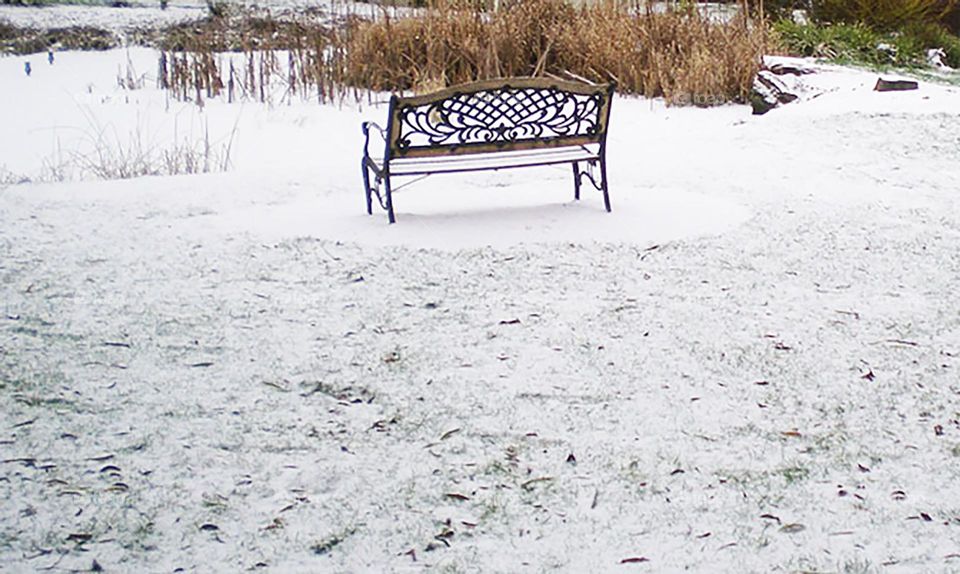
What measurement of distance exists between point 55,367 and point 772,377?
219 centimetres

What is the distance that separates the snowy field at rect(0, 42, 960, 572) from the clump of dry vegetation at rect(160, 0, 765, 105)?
2941 mm

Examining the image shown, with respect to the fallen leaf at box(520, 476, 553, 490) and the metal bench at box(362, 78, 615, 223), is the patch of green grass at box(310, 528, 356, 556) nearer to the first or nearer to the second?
the fallen leaf at box(520, 476, 553, 490)

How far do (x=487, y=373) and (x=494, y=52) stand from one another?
619cm

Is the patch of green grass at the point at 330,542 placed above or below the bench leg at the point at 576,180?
below

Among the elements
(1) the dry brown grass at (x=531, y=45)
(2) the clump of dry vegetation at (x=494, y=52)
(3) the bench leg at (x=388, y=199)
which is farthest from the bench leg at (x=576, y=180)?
(1) the dry brown grass at (x=531, y=45)

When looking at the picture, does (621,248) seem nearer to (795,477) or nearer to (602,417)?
(602,417)

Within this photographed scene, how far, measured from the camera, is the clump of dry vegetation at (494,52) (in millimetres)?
8562

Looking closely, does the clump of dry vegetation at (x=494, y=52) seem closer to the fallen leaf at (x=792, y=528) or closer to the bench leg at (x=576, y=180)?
the bench leg at (x=576, y=180)

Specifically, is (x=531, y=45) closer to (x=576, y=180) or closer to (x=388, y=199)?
(x=576, y=180)

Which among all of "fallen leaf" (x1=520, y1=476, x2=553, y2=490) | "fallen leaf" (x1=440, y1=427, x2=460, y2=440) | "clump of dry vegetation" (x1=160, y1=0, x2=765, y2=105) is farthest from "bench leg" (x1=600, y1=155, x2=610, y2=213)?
"clump of dry vegetation" (x1=160, y1=0, x2=765, y2=105)

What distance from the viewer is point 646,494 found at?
2.45 metres

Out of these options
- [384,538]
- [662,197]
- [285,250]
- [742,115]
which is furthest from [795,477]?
[742,115]

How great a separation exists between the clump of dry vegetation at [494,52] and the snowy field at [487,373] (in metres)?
2.94

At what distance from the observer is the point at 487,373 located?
123 inches
